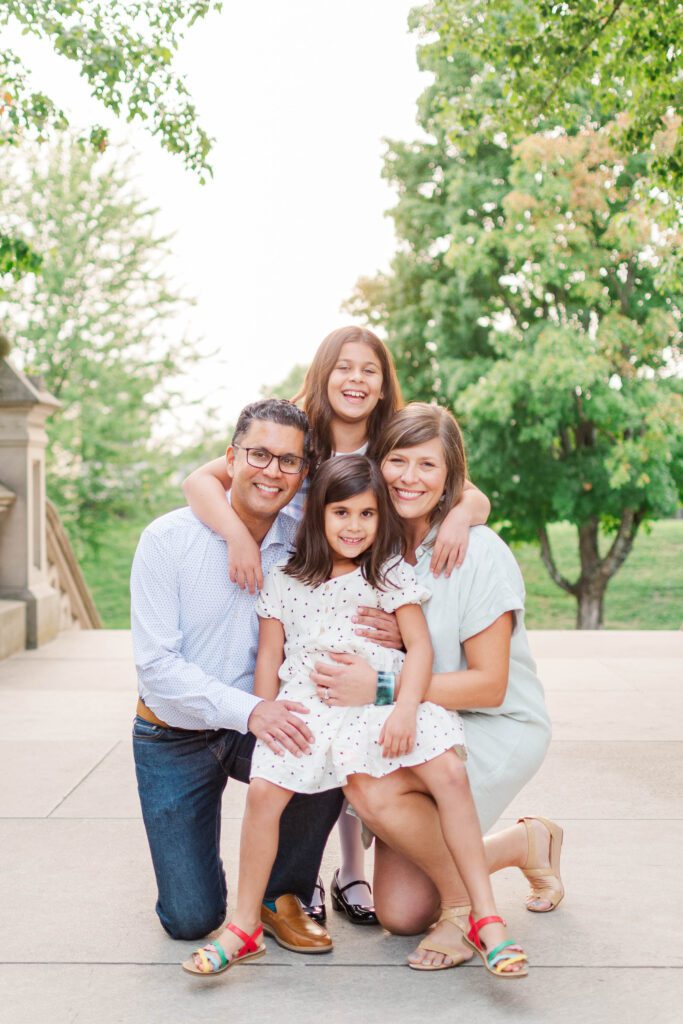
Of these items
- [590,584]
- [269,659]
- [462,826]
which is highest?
[269,659]

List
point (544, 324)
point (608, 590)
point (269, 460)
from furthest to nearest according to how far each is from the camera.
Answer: point (608, 590) < point (544, 324) < point (269, 460)

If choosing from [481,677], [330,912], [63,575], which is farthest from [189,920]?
[63,575]

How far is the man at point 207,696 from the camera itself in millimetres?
3271

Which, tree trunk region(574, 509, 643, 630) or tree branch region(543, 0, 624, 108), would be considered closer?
tree branch region(543, 0, 624, 108)

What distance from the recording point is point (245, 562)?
3.34 meters

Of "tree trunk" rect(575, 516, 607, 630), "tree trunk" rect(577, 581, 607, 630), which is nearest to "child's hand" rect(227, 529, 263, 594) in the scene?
"tree trunk" rect(575, 516, 607, 630)

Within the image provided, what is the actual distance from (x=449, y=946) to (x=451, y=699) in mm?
666

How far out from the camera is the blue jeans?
328cm

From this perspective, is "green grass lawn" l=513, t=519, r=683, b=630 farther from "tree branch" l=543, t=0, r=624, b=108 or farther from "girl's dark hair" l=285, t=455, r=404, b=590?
"girl's dark hair" l=285, t=455, r=404, b=590

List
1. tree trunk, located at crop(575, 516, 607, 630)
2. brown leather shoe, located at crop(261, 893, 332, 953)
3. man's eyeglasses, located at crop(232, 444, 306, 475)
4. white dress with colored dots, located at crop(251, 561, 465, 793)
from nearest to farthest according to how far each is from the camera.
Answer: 1. white dress with colored dots, located at crop(251, 561, 465, 793)
2. brown leather shoe, located at crop(261, 893, 332, 953)
3. man's eyeglasses, located at crop(232, 444, 306, 475)
4. tree trunk, located at crop(575, 516, 607, 630)

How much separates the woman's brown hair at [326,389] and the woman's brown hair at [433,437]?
0.34 m

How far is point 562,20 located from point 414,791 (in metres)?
7.14

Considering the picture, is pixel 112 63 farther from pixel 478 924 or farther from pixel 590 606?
pixel 590 606

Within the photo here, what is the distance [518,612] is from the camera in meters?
3.44
